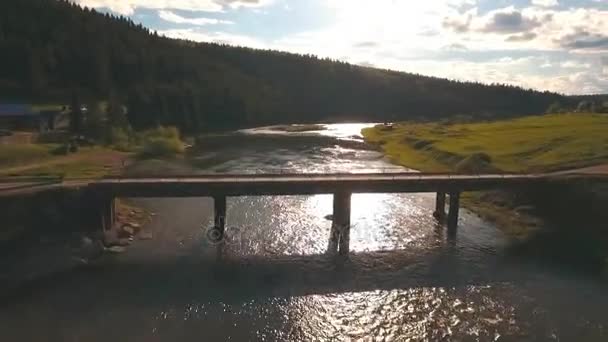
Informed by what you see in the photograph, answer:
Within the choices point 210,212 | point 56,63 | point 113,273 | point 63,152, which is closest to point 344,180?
point 210,212

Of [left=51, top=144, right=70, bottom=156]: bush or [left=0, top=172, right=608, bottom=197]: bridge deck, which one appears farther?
[left=51, top=144, right=70, bottom=156]: bush

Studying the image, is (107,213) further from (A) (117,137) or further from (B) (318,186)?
(A) (117,137)

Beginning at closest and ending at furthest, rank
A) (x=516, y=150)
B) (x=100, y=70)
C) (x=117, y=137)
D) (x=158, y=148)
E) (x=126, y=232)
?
(x=126, y=232) → (x=516, y=150) → (x=158, y=148) → (x=117, y=137) → (x=100, y=70)

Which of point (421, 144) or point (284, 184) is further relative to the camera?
point (421, 144)

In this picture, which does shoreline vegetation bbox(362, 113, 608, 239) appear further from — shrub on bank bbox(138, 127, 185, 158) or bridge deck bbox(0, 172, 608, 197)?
shrub on bank bbox(138, 127, 185, 158)

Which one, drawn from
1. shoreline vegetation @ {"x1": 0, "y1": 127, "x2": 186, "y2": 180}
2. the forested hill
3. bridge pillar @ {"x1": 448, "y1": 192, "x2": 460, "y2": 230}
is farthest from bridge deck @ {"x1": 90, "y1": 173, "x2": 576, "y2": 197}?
the forested hill

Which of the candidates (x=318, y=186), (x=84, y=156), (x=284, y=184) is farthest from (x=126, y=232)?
(x=84, y=156)

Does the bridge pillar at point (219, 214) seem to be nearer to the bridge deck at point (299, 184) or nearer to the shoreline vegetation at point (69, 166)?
the bridge deck at point (299, 184)
